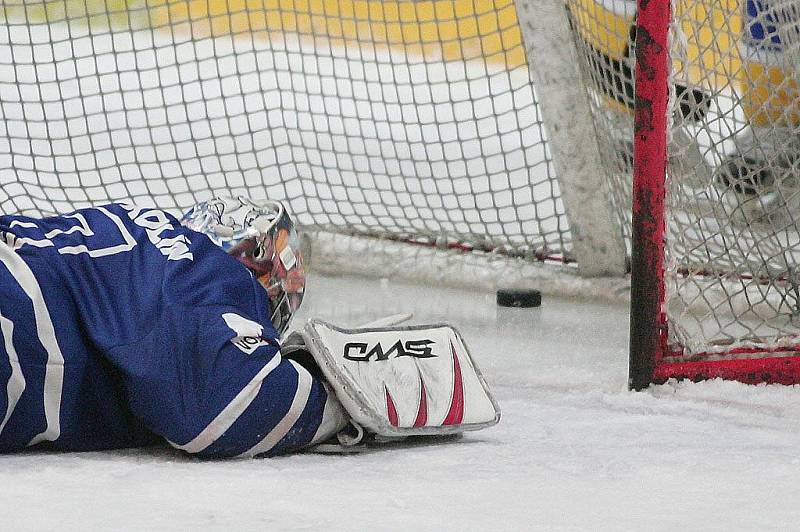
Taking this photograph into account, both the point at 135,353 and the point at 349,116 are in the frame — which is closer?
the point at 135,353

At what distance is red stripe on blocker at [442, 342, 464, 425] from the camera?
161 centimetres

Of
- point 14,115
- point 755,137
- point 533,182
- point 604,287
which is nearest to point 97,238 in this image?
point 755,137

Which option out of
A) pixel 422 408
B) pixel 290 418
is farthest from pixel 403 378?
pixel 290 418

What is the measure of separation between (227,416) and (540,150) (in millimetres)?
1817

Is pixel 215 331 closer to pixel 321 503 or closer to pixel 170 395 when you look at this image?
pixel 170 395

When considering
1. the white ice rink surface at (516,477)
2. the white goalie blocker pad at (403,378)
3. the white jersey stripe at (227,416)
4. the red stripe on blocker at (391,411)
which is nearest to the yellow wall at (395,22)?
the white ice rink surface at (516,477)

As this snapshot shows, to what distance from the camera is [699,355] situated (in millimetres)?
2008

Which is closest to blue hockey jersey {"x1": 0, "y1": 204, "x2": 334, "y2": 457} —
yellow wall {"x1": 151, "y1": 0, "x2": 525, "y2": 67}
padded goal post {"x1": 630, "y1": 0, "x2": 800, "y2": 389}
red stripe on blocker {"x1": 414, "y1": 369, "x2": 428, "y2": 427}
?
red stripe on blocker {"x1": 414, "y1": 369, "x2": 428, "y2": 427}

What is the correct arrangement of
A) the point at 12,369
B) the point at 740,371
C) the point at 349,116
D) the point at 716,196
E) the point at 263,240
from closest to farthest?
the point at 12,369
the point at 263,240
the point at 740,371
the point at 716,196
the point at 349,116

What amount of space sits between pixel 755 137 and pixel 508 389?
0.66 m

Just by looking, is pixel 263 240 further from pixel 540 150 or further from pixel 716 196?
pixel 540 150

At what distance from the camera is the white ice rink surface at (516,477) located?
4.09 feet

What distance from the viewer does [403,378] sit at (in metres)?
1.61

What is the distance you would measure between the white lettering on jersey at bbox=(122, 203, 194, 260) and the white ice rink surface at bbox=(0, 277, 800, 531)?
247mm
